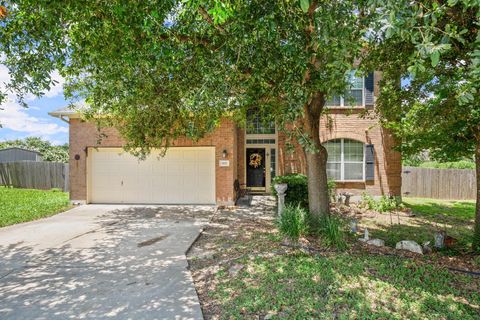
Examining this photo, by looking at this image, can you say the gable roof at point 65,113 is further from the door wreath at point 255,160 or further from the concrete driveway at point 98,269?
the door wreath at point 255,160

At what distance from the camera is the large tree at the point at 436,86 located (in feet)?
11.8

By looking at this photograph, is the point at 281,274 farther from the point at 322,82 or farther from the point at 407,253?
the point at 322,82

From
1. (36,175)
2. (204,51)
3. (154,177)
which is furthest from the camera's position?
(36,175)

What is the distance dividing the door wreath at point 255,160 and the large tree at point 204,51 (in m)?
6.51

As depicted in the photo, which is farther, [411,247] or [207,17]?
[411,247]

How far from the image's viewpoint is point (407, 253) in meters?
5.33

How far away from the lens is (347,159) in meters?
12.0

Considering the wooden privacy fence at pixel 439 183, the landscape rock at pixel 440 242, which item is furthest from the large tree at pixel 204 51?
the wooden privacy fence at pixel 439 183

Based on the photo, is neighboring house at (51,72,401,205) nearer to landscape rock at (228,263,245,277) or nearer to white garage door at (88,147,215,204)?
white garage door at (88,147,215,204)

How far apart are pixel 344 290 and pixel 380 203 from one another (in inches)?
335

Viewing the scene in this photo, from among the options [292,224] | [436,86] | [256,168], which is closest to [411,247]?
[292,224]

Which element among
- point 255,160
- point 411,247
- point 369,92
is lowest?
point 411,247

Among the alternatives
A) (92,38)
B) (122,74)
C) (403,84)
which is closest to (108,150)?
(122,74)

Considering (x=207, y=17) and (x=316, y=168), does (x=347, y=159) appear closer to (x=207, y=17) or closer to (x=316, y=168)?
(x=316, y=168)
